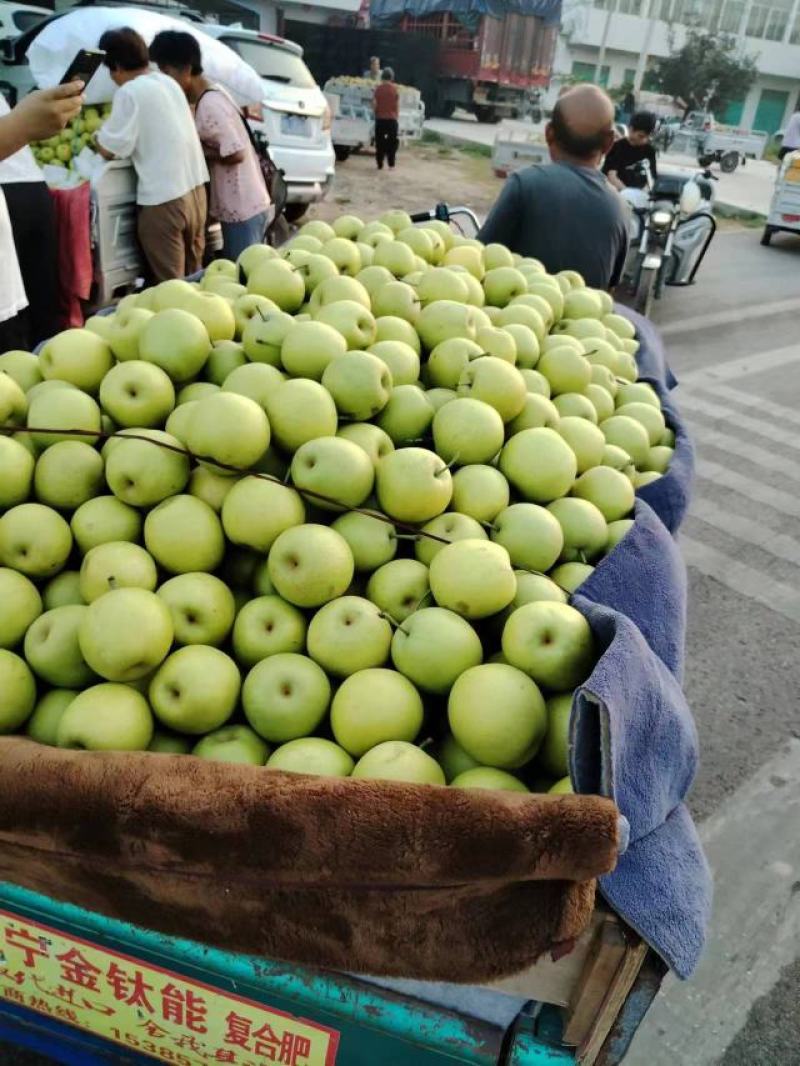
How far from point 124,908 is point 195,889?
16 cm

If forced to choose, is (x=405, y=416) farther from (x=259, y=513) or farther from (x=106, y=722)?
(x=106, y=722)

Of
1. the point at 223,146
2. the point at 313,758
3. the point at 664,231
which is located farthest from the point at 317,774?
the point at 664,231

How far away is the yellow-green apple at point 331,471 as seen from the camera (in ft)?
6.30

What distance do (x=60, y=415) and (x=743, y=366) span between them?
7115 millimetres

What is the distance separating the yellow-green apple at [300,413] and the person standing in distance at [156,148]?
12.2ft

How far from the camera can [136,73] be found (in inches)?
205

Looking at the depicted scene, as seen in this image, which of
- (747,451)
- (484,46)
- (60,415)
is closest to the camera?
(60,415)

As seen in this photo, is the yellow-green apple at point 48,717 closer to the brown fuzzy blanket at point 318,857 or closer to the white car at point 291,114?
the brown fuzzy blanket at point 318,857

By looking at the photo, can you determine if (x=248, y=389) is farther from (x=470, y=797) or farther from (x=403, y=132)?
(x=403, y=132)

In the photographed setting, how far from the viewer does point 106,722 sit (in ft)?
5.29

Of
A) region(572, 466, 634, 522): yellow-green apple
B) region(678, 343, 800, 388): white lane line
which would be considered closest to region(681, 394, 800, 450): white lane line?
region(678, 343, 800, 388): white lane line

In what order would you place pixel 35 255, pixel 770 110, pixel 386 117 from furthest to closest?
pixel 770 110
pixel 386 117
pixel 35 255

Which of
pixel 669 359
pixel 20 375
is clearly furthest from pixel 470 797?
pixel 669 359

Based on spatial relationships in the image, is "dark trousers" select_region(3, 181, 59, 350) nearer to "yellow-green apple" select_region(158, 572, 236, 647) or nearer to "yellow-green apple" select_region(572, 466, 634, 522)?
"yellow-green apple" select_region(158, 572, 236, 647)
